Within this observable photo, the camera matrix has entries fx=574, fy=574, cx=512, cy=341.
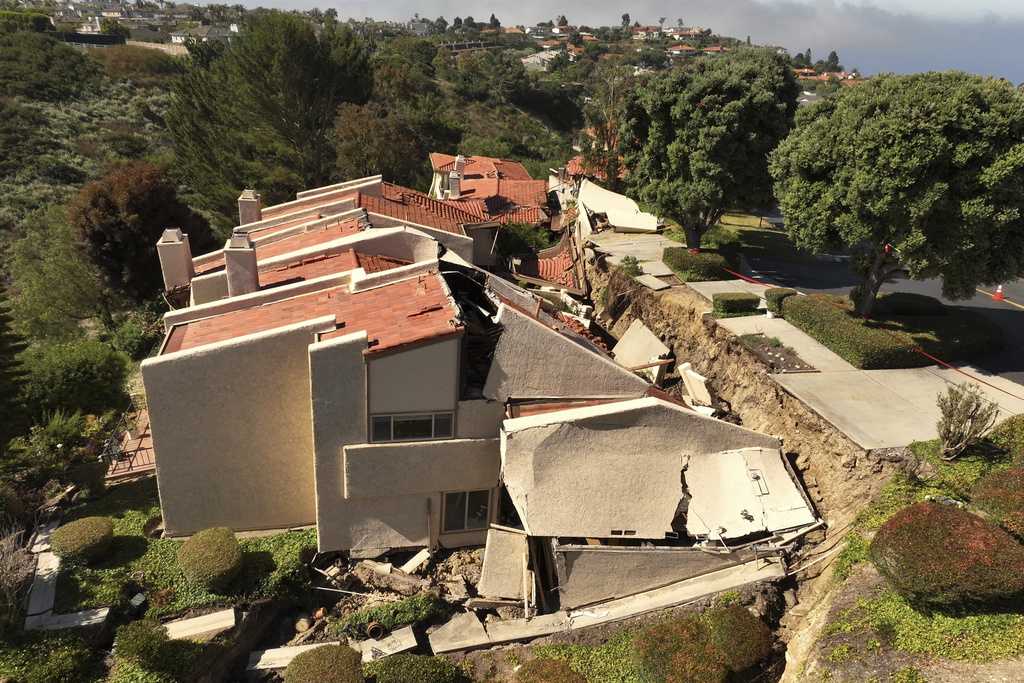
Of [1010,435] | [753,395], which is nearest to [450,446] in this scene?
[753,395]

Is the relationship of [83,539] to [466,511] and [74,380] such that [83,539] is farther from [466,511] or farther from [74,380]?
[466,511]

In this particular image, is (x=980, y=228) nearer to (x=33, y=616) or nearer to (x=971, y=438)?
(x=971, y=438)

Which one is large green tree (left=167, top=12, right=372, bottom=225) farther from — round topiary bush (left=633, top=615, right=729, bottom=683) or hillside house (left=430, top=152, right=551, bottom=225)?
round topiary bush (left=633, top=615, right=729, bottom=683)

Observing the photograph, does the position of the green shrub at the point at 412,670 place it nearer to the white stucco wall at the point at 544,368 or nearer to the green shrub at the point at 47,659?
the green shrub at the point at 47,659

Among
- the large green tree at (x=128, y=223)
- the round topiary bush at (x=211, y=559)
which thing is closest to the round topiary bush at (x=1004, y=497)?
the round topiary bush at (x=211, y=559)

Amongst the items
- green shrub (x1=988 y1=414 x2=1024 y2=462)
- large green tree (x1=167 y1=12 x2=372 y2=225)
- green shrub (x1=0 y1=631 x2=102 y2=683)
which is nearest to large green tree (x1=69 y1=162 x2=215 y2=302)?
large green tree (x1=167 y1=12 x2=372 y2=225)

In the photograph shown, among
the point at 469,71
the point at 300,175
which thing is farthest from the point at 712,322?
the point at 469,71
